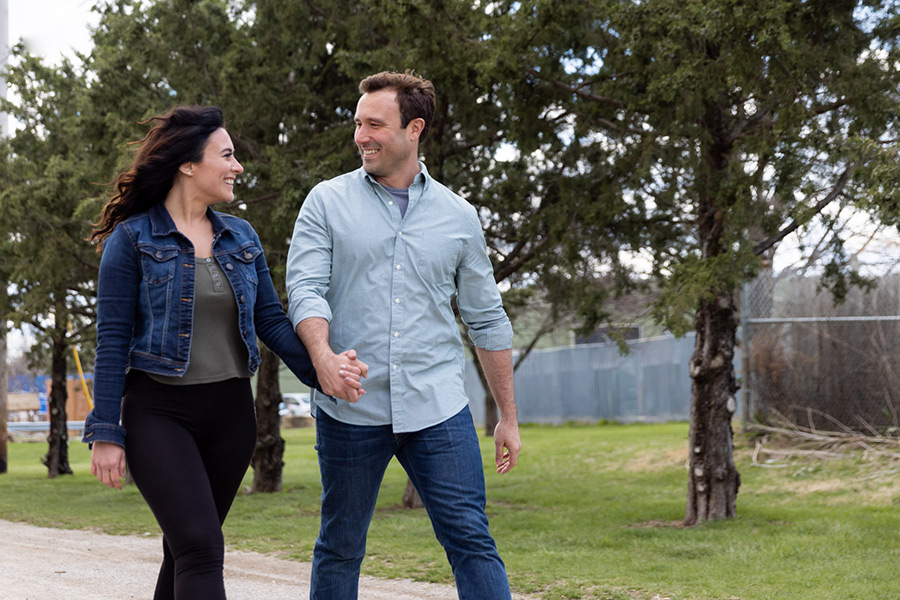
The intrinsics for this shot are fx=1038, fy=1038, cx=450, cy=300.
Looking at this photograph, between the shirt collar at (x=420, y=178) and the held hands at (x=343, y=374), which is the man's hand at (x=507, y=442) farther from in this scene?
the shirt collar at (x=420, y=178)

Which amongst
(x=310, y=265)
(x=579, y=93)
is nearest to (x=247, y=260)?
(x=310, y=265)

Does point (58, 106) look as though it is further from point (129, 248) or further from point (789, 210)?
point (129, 248)

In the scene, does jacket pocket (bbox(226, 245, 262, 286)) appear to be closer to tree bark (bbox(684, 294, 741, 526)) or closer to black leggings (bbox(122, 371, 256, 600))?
black leggings (bbox(122, 371, 256, 600))

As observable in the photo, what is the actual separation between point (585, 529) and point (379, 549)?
7.34ft

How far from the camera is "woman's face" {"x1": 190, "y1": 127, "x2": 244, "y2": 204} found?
3.52 metres

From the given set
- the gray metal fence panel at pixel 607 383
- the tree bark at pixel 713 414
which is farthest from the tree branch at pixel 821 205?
the gray metal fence panel at pixel 607 383

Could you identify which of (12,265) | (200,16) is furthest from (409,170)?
(12,265)

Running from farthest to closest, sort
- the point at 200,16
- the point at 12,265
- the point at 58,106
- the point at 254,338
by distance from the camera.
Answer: the point at 58,106
the point at 12,265
the point at 200,16
the point at 254,338

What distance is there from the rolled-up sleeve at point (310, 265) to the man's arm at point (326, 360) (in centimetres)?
3

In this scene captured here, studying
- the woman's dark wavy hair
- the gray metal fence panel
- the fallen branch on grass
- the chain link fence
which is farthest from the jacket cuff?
the gray metal fence panel

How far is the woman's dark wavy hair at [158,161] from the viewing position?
11.4ft

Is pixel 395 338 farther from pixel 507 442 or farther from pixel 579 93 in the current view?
pixel 579 93

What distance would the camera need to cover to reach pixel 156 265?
330 cm

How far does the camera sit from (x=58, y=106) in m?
14.9
